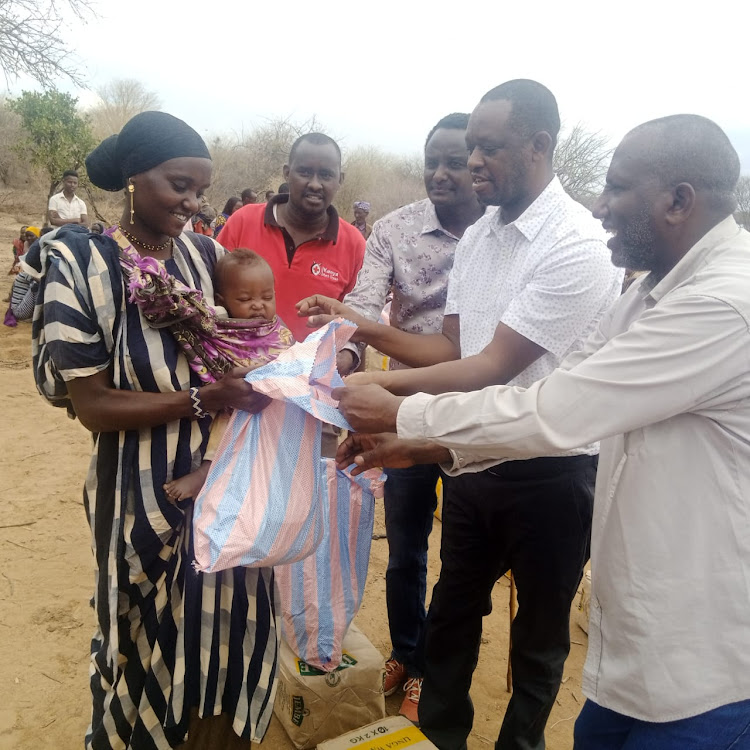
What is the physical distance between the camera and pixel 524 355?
7.32 feet

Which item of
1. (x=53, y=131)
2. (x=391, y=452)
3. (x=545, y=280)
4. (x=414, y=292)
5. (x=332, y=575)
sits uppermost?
(x=53, y=131)

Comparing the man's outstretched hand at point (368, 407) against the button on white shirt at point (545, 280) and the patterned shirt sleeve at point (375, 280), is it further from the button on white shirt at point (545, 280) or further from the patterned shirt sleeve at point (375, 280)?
the patterned shirt sleeve at point (375, 280)

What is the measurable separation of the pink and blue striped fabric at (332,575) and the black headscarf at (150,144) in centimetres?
119

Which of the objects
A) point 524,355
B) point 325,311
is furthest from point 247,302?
point 524,355

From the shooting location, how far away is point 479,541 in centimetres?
250

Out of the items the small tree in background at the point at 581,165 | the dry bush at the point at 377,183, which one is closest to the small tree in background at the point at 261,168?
the dry bush at the point at 377,183

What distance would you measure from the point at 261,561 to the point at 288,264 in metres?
1.87

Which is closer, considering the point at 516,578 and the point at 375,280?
the point at 516,578

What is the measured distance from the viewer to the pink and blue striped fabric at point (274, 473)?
1897 millimetres

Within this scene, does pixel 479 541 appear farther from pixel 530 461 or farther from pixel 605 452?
pixel 605 452

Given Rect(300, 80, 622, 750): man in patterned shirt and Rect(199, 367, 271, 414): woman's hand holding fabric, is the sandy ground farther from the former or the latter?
Rect(199, 367, 271, 414): woman's hand holding fabric

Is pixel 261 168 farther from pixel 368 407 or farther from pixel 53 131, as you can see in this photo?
pixel 368 407

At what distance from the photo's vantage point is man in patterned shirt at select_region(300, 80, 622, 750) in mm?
2217

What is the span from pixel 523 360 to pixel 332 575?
1.12m
